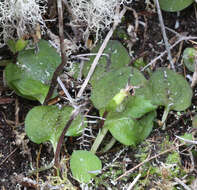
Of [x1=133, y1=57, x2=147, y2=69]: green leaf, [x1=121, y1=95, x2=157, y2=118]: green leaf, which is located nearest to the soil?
[x1=133, y1=57, x2=147, y2=69]: green leaf

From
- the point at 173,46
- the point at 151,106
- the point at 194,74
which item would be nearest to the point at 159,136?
the point at 151,106

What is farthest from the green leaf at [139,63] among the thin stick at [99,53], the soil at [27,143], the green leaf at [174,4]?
the green leaf at [174,4]

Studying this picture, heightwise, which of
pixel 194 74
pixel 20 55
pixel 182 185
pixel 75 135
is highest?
pixel 20 55

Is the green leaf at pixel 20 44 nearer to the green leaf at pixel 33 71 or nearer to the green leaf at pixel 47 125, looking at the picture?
the green leaf at pixel 33 71

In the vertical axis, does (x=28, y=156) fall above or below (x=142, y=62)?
below

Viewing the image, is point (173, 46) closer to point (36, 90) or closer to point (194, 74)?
point (194, 74)

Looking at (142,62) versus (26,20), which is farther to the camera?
(142,62)

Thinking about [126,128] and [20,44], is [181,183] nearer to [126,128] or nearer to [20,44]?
[126,128]

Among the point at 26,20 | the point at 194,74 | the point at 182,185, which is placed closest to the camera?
the point at 182,185
